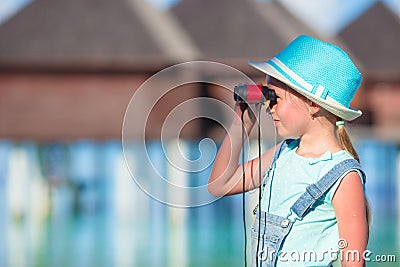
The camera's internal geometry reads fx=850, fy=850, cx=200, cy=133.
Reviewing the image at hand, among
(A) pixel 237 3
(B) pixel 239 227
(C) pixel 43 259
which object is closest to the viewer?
(C) pixel 43 259

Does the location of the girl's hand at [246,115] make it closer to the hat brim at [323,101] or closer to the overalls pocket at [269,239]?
the hat brim at [323,101]

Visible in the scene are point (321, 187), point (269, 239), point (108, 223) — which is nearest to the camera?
point (321, 187)

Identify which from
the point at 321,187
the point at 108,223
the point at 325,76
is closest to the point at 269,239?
the point at 321,187

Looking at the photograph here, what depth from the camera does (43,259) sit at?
945 cm

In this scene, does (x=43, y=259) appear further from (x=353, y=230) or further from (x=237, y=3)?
(x=237, y=3)

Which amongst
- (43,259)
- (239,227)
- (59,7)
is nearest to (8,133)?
(59,7)

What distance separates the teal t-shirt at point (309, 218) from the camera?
2398 mm

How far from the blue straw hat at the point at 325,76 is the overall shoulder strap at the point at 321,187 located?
159mm

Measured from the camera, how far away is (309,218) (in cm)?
241

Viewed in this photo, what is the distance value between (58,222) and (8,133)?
2.23 meters

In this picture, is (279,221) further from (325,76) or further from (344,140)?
(325,76)

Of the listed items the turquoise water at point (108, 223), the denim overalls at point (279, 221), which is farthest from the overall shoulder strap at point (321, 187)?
the turquoise water at point (108, 223)

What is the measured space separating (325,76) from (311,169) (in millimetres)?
272

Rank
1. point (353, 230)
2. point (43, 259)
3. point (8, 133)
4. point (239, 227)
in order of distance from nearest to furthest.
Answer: point (353, 230) → point (43, 259) → point (239, 227) → point (8, 133)
